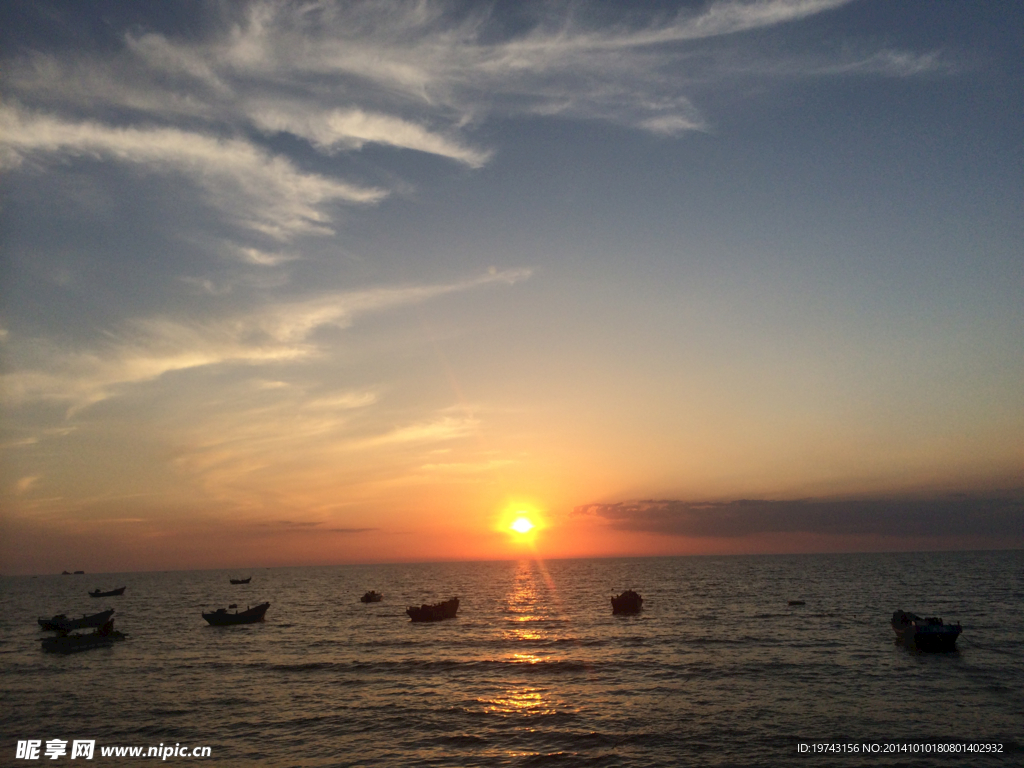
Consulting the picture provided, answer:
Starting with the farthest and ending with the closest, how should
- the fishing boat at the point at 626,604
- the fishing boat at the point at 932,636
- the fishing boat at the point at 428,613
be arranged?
the fishing boat at the point at 626,604, the fishing boat at the point at 428,613, the fishing boat at the point at 932,636

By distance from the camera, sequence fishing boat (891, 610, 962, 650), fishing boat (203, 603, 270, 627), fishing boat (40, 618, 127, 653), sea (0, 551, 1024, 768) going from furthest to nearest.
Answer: fishing boat (203, 603, 270, 627) < fishing boat (40, 618, 127, 653) < fishing boat (891, 610, 962, 650) < sea (0, 551, 1024, 768)

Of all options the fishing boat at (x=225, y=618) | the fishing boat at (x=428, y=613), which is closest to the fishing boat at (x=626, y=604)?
the fishing boat at (x=428, y=613)

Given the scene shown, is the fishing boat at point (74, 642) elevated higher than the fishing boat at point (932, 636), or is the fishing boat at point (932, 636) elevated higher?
the fishing boat at point (74, 642)

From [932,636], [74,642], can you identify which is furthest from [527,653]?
Result: [74,642]

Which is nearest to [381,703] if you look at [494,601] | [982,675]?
[982,675]

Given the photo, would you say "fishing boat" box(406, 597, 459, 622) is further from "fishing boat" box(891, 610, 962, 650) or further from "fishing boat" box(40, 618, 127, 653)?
"fishing boat" box(891, 610, 962, 650)

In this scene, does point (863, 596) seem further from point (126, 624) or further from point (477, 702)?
point (126, 624)

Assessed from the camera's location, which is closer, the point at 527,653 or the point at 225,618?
the point at 527,653

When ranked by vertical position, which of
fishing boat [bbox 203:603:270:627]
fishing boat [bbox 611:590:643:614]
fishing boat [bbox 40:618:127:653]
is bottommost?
fishing boat [bbox 611:590:643:614]

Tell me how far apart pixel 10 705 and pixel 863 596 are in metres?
111

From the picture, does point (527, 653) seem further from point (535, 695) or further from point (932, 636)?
point (932, 636)

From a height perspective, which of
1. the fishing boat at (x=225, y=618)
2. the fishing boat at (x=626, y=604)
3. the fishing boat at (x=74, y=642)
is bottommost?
the fishing boat at (x=626, y=604)

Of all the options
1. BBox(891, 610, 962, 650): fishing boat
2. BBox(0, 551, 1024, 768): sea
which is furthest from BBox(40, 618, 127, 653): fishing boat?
BBox(891, 610, 962, 650): fishing boat

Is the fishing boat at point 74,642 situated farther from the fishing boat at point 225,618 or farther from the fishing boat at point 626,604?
the fishing boat at point 626,604
